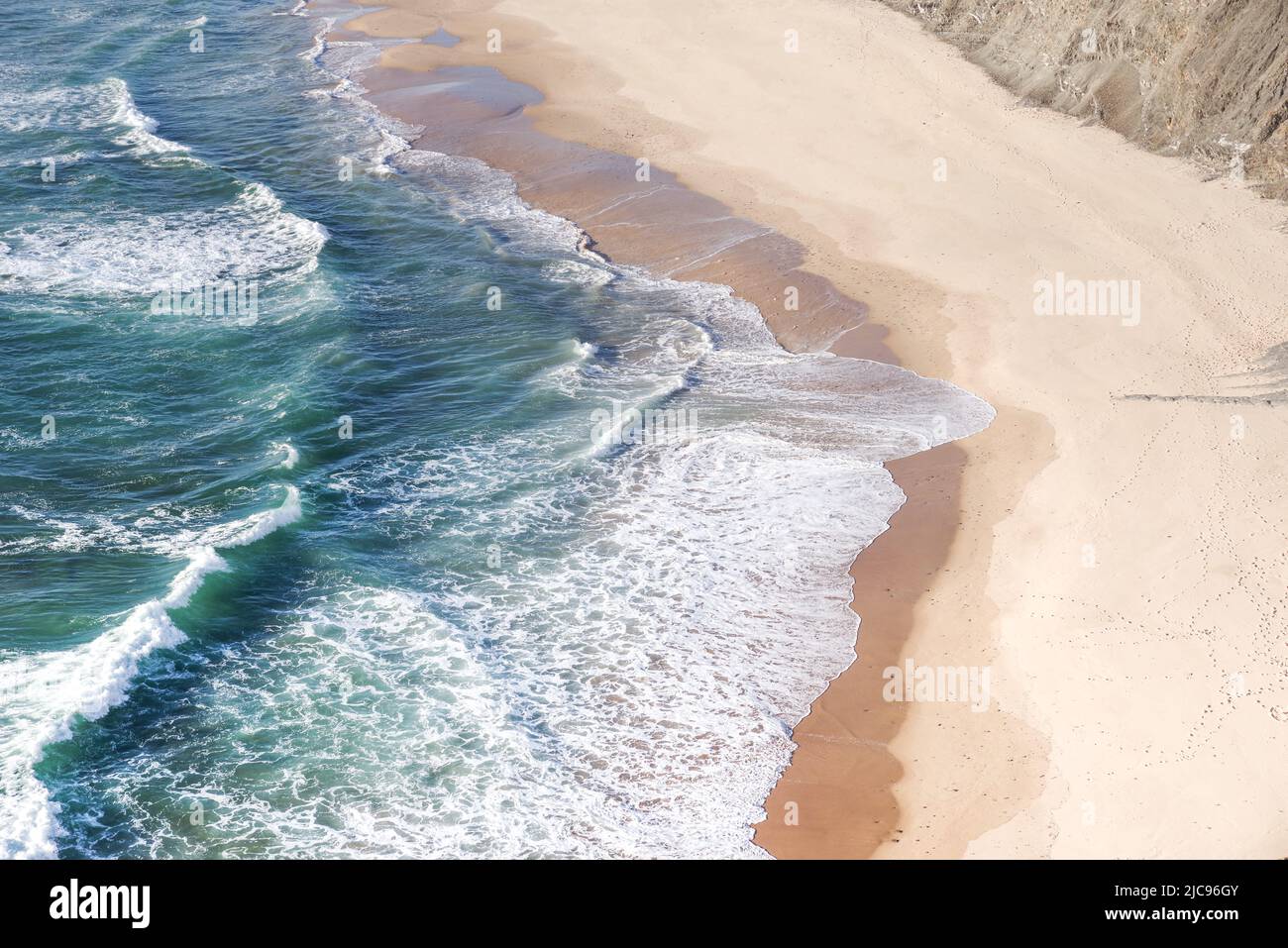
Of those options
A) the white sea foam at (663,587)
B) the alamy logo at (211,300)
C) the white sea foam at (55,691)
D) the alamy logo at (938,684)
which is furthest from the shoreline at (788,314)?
the white sea foam at (55,691)

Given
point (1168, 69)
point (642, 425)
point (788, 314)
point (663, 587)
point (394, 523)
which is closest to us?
point (663, 587)

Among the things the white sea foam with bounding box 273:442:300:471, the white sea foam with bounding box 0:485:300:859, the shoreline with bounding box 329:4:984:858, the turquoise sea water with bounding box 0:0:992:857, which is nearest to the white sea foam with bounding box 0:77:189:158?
the turquoise sea water with bounding box 0:0:992:857

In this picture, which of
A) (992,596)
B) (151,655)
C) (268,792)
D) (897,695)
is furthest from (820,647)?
(151,655)

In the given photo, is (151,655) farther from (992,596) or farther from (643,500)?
(992,596)

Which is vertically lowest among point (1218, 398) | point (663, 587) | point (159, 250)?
point (663, 587)

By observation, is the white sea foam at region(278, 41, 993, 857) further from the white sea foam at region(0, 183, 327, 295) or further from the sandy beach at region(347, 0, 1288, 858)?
the white sea foam at region(0, 183, 327, 295)

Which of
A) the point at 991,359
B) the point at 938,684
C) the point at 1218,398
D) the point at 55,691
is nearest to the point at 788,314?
the point at 991,359

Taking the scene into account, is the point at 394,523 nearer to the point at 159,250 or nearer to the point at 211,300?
the point at 211,300
